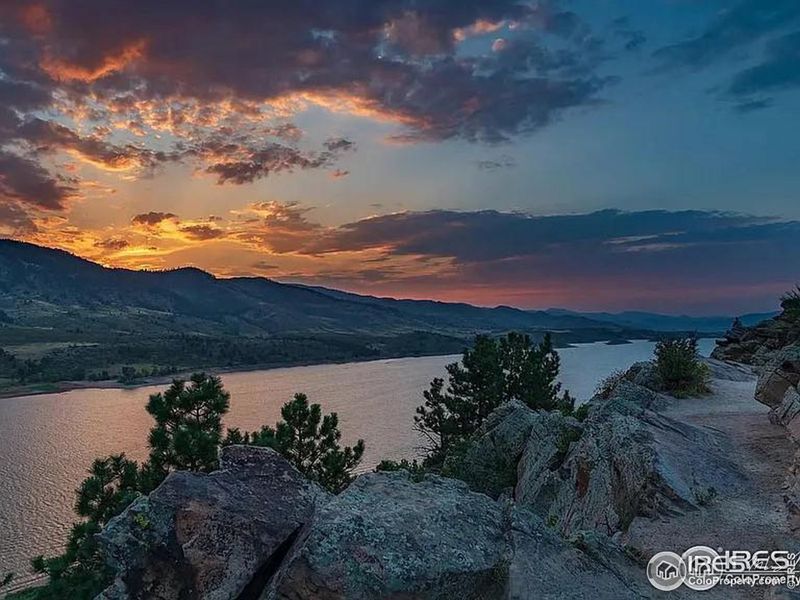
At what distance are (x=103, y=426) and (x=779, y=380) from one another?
8381cm

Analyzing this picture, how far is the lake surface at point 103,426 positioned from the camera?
1849 inches

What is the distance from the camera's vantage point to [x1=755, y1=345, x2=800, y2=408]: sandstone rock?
56.9 feet

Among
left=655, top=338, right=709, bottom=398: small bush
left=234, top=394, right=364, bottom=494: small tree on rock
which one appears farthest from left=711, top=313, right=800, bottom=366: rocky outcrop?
left=234, top=394, right=364, bottom=494: small tree on rock

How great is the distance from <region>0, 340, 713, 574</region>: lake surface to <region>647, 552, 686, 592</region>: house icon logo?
1690 inches

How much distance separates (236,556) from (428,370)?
13602 centimetres

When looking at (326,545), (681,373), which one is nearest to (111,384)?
(681,373)

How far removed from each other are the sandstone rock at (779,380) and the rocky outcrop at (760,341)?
46.7 feet

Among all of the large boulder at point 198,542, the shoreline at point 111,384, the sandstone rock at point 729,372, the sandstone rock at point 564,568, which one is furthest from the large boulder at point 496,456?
the shoreline at point 111,384

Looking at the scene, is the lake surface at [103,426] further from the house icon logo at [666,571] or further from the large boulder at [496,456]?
the house icon logo at [666,571]

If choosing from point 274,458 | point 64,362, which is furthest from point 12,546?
point 64,362

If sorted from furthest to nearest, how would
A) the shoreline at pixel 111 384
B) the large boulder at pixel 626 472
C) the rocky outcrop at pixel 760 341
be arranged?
1. the shoreline at pixel 111 384
2. the rocky outcrop at pixel 760 341
3. the large boulder at pixel 626 472

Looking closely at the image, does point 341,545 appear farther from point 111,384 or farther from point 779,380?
point 111,384

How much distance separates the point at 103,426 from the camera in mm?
80438

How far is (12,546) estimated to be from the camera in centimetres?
4266
